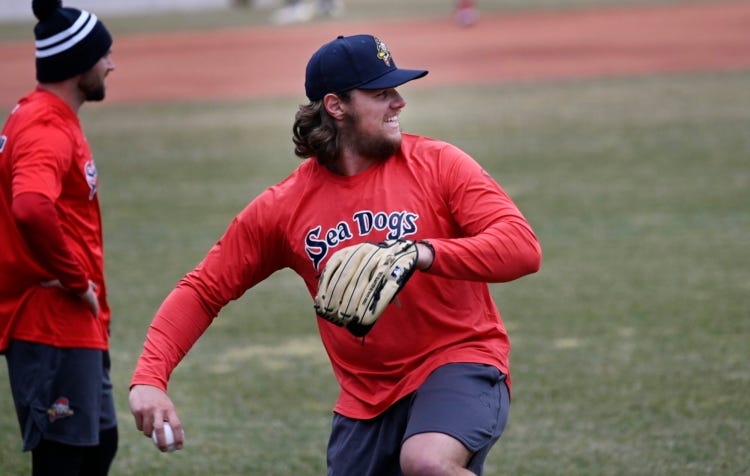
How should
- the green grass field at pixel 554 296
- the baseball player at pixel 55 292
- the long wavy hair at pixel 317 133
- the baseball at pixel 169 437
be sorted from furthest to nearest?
the green grass field at pixel 554 296, the baseball player at pixel 55 292, the long wavy hair at pixel 317 133, the baseball at pixel 169 437

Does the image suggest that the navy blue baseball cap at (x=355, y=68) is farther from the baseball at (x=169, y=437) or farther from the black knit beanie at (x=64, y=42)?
the black knit beanie at (x=64, y=42)

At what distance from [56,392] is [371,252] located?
6.46 feet

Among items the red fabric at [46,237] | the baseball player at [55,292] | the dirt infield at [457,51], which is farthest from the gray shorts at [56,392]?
the dirt infield at [457,51]

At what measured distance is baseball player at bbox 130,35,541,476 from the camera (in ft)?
13.7

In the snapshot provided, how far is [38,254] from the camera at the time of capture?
5.23 metres

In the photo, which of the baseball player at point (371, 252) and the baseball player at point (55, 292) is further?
the baseball player at point (55, 292)

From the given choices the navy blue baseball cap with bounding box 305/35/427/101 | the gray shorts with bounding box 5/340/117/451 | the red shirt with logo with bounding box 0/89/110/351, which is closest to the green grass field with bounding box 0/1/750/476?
the gray shorts with bounding box 5/340/117/451

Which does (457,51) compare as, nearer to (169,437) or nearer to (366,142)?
(366,142)

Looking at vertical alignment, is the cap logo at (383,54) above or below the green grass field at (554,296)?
above

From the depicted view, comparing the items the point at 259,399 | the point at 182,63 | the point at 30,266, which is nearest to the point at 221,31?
the point at 182,63

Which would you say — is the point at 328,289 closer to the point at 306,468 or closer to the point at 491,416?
the point at 491,416

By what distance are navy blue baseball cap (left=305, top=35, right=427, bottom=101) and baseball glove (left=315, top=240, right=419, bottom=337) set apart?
2.39 ft

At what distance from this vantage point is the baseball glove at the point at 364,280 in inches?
157

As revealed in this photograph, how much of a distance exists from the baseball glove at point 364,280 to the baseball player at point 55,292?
1.58 meters
